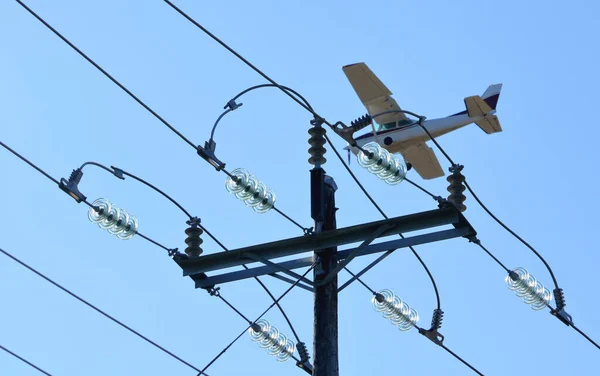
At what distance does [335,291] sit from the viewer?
1300 cm

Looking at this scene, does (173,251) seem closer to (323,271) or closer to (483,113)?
(323,271)

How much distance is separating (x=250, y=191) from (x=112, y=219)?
4.93 feet

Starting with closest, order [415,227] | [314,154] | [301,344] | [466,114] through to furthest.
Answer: [415,227] < [314,154] < [301,344] < [466,114]

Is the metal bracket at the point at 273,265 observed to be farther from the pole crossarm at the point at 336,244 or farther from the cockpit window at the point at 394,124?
the cockpit window at the point at 394,124

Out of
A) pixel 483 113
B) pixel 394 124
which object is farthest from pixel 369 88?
pixel 483 113

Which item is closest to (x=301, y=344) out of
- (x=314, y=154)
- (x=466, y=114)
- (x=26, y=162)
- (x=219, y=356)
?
(x=219, y=356)

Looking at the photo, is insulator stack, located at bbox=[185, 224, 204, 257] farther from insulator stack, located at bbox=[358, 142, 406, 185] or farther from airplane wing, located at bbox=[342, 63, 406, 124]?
airplane wing, located at bbox=[342, 63, 406, 124]

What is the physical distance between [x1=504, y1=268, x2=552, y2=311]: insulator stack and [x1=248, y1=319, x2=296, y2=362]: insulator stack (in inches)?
102

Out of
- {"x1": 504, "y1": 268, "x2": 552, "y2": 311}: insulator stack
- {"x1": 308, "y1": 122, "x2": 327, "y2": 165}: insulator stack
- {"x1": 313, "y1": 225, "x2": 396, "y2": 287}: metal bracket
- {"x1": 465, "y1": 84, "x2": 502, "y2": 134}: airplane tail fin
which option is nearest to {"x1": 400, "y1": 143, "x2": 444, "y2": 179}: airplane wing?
{"x1": 465, "y1": 84, "x2": 502, "y2": 134}: airplane tail fin

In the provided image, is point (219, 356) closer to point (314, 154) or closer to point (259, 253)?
point (259, 253)

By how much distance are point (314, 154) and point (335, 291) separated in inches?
58.3

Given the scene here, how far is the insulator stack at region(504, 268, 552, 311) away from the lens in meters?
14.8

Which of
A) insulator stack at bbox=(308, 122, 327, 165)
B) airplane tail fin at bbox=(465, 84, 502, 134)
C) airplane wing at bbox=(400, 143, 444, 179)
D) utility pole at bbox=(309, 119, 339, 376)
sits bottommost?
utility pole at bbox=(309, 119, 339, 376)

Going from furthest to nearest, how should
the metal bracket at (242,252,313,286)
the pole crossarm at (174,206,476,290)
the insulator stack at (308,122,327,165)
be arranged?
the insulator stack at (308,122,327,165) → the metal bracket at (242,252,313,286) → the pole crossarm at (174,206,476,290)
